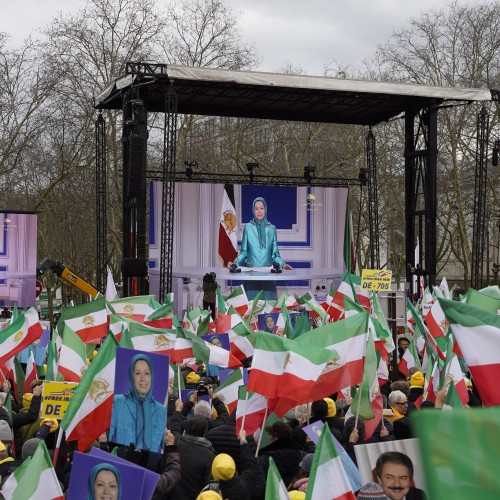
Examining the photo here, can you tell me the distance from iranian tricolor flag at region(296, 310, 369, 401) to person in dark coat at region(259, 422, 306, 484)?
Answer: 26.7 inches

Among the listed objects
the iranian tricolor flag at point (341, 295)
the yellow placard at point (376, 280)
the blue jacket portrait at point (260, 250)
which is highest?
the blue jacket portrait at point (260, 250)

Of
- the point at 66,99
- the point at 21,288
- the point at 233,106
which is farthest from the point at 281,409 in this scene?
the point at 66,99

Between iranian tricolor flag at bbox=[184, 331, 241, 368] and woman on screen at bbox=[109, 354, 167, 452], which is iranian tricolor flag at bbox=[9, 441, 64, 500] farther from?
iranian tricolor flag at bbox=[184, 331, 241, 368]

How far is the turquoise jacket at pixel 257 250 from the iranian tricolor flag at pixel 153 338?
61.7 feet

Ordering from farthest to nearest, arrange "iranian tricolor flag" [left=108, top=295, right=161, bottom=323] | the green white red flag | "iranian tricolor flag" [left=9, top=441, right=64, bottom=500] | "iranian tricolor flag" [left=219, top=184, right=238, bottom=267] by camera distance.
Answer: "iranian tricolor flag" [left=219, top=184, right=238, bottom=267] → "iranian tricolor flag" [left=108, top=295, right=161, bottom=323] → "iranian tricolor flag" [left=9, top=441, right=64, bottom=500] → the green white red flag

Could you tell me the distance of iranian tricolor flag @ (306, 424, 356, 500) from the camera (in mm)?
4957

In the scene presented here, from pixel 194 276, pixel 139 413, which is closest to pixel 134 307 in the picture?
pixel 139 413

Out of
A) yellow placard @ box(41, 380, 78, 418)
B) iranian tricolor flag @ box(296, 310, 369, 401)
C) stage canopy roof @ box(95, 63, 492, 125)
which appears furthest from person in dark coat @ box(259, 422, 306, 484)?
stage canopy roof @ box(95, 63, 492, 125)

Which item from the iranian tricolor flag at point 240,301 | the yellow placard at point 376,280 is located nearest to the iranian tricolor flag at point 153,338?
the yellow placard at point 376,280

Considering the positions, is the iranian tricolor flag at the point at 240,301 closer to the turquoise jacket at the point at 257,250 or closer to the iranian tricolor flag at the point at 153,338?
the iranian tricolor flag at the point at 153,338

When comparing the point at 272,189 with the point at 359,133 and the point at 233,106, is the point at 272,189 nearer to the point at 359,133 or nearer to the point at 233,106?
the point at 233,106

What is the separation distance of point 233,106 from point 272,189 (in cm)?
274

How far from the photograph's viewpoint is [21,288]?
3055 centimetres

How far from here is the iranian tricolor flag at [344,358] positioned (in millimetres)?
7773
